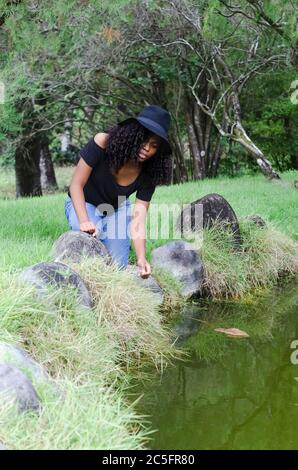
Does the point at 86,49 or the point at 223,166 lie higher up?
the point at 86,49

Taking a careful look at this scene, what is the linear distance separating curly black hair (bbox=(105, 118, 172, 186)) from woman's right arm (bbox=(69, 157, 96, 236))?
0.18m

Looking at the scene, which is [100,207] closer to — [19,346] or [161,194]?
[19,346]

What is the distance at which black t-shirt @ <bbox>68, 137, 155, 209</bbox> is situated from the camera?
3.93 metres

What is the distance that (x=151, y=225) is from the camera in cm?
575

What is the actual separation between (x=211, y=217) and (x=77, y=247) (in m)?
1.72

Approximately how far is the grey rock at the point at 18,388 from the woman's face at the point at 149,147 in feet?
5.89

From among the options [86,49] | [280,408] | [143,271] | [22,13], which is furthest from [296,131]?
[280,408]

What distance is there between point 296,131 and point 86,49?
18.6 feet

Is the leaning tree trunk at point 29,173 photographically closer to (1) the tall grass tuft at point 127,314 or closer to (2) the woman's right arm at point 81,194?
(2) the woman's right arm at point 81,194

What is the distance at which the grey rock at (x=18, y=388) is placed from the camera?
228cm

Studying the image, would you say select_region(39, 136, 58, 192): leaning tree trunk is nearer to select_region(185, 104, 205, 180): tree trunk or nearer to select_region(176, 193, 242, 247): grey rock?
select_region(185, 104, 205, 180): tree trunk

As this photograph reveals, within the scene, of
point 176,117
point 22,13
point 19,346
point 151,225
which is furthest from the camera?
point 176,117
